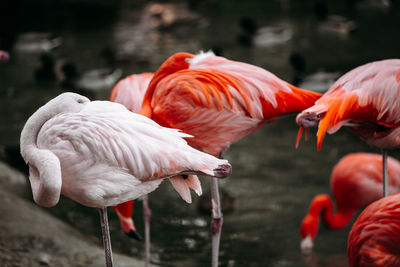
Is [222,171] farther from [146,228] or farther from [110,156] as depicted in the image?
[146,228]

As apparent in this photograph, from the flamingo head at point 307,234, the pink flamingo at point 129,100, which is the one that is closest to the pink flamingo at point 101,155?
the pink flamingo at point 129,100

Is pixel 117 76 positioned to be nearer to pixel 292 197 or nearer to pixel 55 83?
pixel 55 83

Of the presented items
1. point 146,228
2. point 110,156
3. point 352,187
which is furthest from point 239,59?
point 110,156

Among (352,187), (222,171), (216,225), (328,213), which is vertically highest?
(222,171)

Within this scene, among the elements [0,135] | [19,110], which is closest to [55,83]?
[19,110]

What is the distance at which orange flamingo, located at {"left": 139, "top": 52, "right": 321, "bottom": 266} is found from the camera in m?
2.80

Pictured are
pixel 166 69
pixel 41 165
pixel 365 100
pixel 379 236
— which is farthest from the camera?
pixel 166 69

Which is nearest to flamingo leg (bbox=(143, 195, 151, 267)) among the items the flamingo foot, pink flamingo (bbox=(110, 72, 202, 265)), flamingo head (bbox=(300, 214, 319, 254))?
pink flamingo (bbox=(110, 72, 202, 265))

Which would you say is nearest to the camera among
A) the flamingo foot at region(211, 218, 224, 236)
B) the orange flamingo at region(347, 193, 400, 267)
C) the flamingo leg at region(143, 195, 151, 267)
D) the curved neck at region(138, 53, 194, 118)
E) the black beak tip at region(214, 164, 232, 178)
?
the black beak tip at region(214, 164, 232, 178)

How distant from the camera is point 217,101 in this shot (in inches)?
110

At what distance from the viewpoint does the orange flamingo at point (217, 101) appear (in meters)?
2.80

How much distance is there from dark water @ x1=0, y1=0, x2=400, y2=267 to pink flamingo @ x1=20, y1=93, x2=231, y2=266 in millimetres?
1478

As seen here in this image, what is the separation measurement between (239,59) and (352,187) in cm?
463

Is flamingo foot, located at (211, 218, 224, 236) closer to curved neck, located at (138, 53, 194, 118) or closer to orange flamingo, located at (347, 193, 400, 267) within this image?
curved neck, located at (138, 53, 194, 118)
